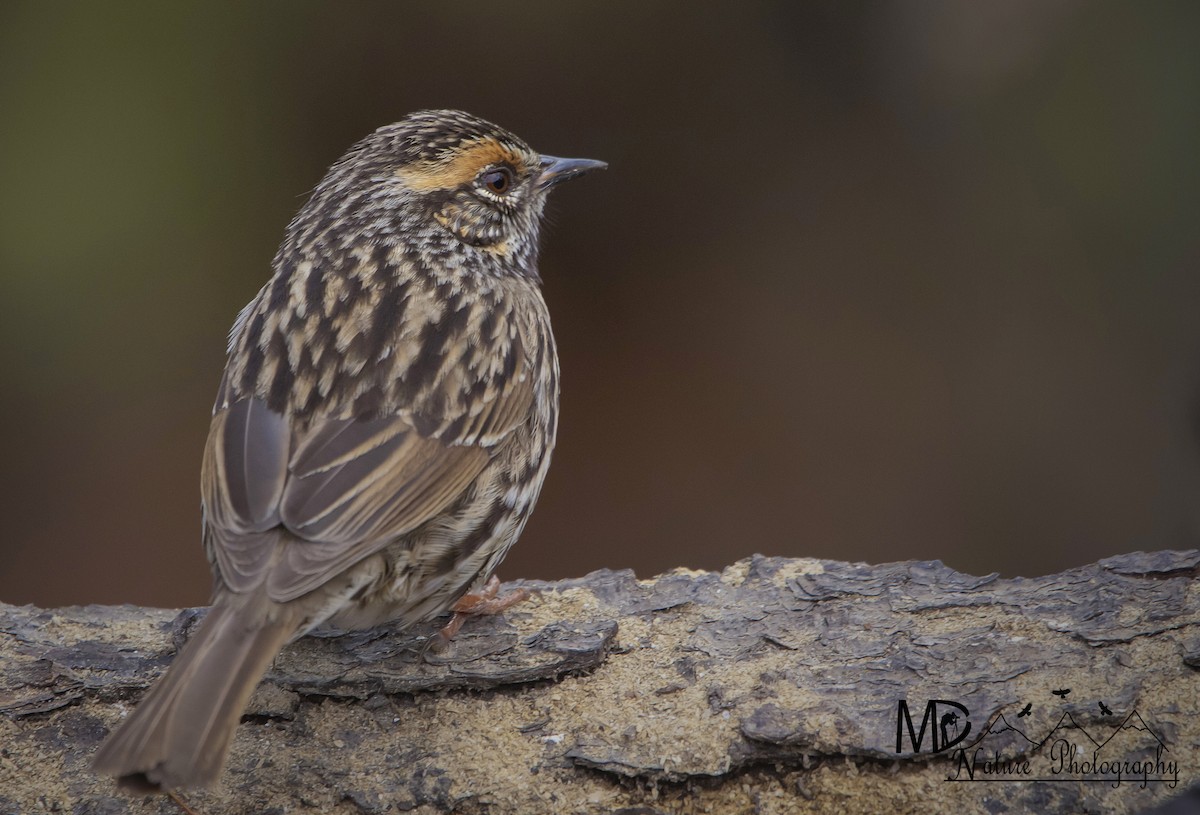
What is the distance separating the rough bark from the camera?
3.38m

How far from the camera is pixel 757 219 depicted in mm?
7160

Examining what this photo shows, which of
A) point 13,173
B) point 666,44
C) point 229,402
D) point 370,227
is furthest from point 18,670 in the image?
point 666,44

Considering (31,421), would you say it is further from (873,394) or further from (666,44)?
(873,394)

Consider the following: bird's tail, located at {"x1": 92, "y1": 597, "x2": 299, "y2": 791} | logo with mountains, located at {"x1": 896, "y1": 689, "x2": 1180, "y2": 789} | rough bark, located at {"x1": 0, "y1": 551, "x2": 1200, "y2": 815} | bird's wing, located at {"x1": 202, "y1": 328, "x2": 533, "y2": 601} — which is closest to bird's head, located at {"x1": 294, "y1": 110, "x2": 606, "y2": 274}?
bird's wing, located at {"x1": 202, "y1": 328, "x2": 533, "y2": 601}

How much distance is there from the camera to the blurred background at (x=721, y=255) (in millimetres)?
6234

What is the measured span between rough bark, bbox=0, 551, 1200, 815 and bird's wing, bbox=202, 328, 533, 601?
0.55 m

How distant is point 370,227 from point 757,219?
3204 mm

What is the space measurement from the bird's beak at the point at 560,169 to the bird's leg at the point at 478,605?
68.0 inches

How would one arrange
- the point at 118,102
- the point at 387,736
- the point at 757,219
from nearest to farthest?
the point at 387,736
the point at 118,102
the point at 757,219

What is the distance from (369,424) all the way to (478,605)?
2.49 feet

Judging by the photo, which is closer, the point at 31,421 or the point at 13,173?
the point at 13,173

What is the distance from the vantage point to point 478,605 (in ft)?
13.3

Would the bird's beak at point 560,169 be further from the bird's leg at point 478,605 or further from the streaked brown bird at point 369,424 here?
the bird's leg at point 478,605

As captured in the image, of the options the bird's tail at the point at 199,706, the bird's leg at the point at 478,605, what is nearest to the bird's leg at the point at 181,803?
the bird's tail at the point at 199,706
